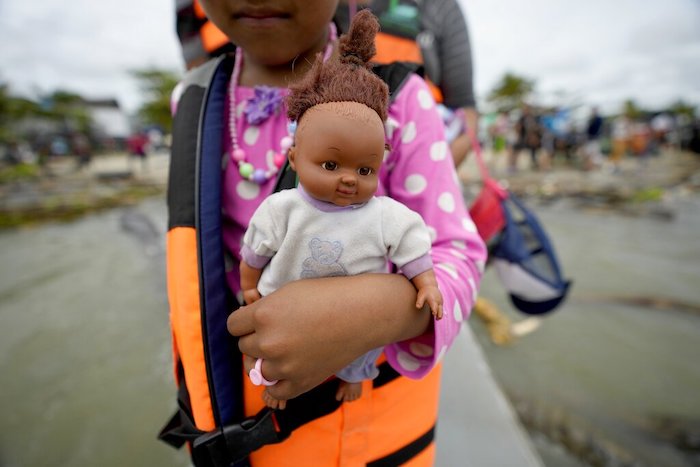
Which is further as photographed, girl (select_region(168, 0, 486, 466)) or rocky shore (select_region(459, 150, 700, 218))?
rocky shore (select_region(459, 150, 700, 218))

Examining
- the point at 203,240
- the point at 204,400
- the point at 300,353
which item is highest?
the point at 203,240

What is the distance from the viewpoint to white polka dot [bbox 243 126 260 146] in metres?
0.85

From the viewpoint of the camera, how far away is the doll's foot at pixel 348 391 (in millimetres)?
740

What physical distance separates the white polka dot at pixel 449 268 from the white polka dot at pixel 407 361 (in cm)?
18

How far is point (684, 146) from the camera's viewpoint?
1523 centimetres

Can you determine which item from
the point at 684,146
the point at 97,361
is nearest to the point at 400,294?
the point at 97,361

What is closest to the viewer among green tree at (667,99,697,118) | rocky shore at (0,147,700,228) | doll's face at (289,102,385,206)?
doll's face at (289,102,385,206)

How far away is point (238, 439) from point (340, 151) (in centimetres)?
57

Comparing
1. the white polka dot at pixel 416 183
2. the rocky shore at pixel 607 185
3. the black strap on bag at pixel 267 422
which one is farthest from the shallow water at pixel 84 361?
the rocky shore at pixel 607 185

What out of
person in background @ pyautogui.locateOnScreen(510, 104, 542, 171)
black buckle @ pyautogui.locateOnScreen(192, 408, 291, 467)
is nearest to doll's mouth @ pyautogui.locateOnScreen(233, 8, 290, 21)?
black buckle @ pyautogui.locateOnScreen(192, 408, 291, 467)

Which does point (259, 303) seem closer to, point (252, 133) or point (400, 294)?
point (400, 294)

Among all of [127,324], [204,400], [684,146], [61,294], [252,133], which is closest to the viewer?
[204,400]

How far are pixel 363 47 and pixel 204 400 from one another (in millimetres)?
707

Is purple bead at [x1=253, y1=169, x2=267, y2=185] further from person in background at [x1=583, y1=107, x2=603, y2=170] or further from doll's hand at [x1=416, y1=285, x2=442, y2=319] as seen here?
person in background at [x1=583, y1=107, x2=603, y2=170]
